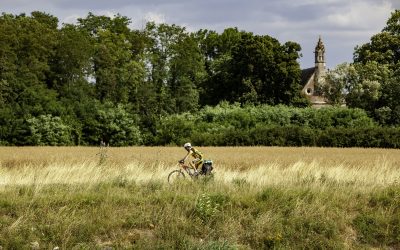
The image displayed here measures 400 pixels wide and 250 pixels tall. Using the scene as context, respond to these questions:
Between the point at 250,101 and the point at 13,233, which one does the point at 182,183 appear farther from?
the point at 250,101

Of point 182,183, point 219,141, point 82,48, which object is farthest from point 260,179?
point 82,48

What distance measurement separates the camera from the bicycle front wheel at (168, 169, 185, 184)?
58.3 feet

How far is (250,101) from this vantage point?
69.2 meters

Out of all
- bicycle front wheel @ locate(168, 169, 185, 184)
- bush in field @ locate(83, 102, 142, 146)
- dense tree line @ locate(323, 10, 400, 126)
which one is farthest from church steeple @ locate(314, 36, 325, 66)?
bicycle front wheel @ locate(168, 169, 185, 184)

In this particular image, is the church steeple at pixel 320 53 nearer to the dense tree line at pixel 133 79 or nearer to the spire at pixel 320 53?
the spire at pixel 320 53

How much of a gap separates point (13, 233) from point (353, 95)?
63.8 metres

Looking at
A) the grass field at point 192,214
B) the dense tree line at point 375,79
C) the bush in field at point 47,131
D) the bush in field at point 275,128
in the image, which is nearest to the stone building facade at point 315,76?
the dense tree line at point 375,79

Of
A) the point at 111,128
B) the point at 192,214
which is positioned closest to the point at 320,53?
the point at 111,128

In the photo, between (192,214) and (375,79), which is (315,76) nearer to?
(375,79)

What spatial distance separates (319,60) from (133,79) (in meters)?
42.8

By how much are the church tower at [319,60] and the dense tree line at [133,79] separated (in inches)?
665

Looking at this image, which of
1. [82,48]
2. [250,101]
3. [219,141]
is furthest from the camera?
[250,101]

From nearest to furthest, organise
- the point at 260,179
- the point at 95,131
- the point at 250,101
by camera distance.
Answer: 1. the point at 260,179
2. the point at 95,131
3. the point at 250,101

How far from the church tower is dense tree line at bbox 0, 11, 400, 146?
1690cm
